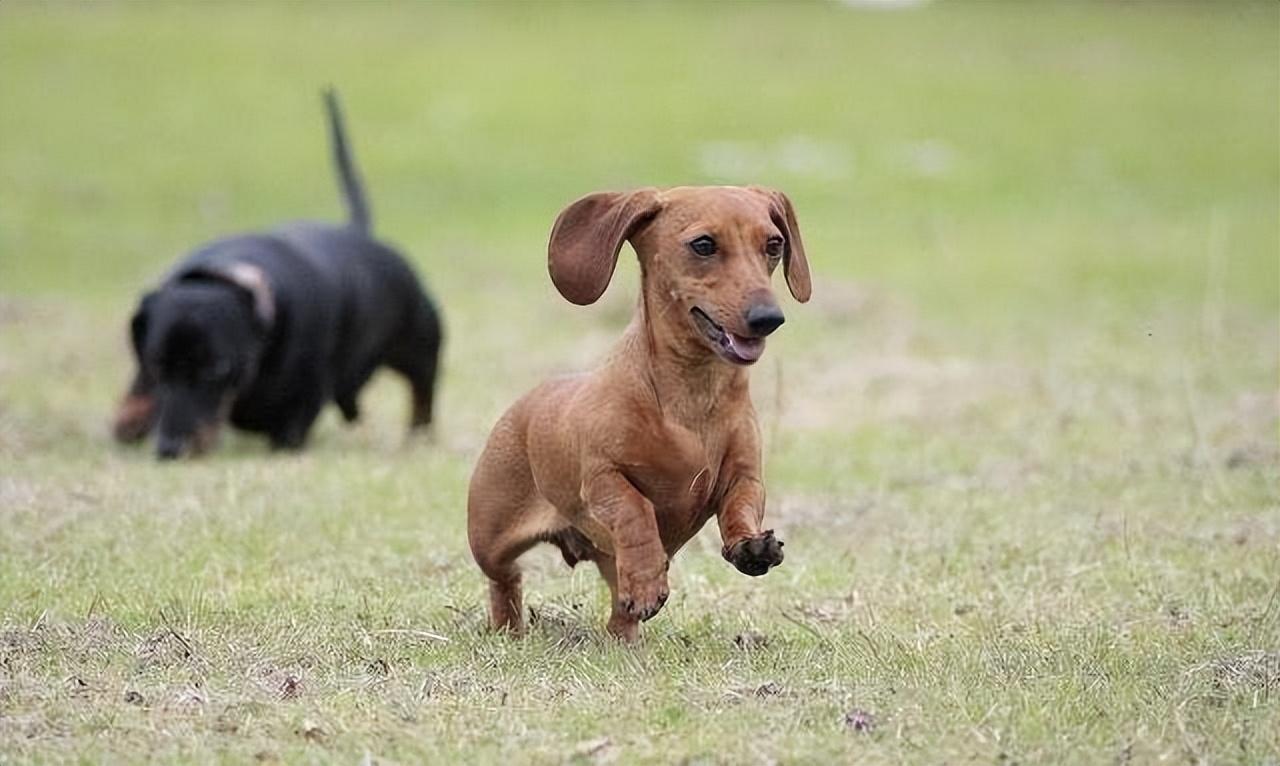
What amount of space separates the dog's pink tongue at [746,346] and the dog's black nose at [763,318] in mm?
46

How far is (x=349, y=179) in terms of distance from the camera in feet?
39.9

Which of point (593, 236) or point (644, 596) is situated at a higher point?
point (593, 236)

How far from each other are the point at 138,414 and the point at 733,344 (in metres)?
6.65

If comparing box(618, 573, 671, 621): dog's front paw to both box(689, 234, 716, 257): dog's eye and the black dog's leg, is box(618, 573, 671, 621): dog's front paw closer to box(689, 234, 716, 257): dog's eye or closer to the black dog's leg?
box(689, 234, 716, 257): dog's eye

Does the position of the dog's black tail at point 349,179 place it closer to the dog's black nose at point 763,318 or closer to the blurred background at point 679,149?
the blurred background at point 679,149

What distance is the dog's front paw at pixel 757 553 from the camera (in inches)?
203

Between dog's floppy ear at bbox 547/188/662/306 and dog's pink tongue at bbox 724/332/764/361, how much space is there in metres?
0.47

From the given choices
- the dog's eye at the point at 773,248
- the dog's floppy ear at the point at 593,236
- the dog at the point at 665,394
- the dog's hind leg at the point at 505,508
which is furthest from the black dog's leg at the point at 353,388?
the dog's eye at the point at 773,248

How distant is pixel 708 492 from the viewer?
556cm

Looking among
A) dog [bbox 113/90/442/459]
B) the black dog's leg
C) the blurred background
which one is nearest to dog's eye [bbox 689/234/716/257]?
dog [bbox 113/90/442/459]

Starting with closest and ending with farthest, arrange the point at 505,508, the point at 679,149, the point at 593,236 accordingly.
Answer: the point at 593,236 → the point at 505,508 → the point at 679,149

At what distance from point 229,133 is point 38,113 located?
2.46 meters

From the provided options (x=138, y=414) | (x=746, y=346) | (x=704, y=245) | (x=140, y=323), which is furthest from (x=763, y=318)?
(x=138, y=414)

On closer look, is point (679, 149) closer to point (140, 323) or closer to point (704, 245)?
point (140, 323)
